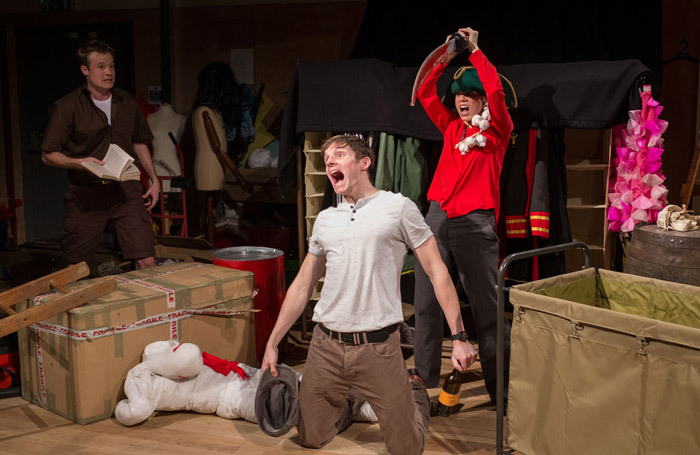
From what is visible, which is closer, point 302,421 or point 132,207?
point 302,421

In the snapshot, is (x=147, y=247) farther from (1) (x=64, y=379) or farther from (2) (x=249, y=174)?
(2) (x=249, y=174)

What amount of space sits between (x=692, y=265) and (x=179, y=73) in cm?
507

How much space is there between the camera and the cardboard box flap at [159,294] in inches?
130

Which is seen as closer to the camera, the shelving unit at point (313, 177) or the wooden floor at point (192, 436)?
the wooden floor at point (192, 436)

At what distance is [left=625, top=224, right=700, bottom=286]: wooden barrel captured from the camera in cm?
310

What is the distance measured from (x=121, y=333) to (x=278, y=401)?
0.87m

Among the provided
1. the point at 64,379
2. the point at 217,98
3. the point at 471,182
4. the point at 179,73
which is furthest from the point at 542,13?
the point at 64,379

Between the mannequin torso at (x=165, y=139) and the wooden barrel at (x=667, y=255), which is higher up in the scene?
the mannequin torso at (x=165, y=139)

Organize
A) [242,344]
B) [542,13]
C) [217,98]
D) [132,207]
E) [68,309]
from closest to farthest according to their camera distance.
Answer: [68,309] < [242,344] < [132,207] < [542,13] < [217,98]

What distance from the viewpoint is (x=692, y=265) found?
310 centimetres

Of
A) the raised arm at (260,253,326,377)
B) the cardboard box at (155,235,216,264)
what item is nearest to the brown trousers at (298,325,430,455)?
the raised arm at (260,253,326,377)

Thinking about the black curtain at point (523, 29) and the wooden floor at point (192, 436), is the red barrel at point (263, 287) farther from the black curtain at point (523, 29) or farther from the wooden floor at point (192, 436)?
the black curtain at point (523, 29)

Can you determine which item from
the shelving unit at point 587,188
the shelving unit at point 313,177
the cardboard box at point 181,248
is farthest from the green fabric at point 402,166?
the cardboard box at point 181,248

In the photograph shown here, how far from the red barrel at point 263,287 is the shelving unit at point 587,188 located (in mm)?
1687
